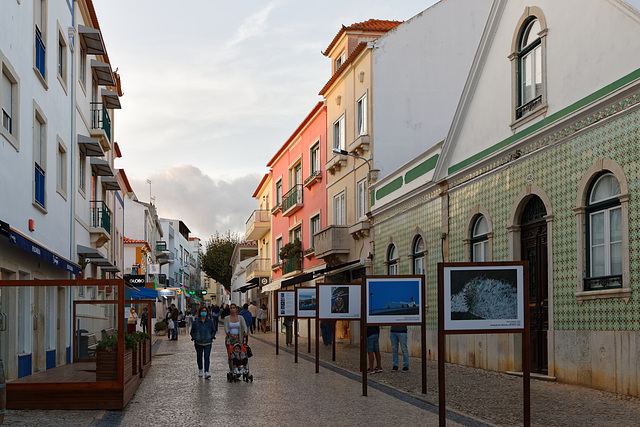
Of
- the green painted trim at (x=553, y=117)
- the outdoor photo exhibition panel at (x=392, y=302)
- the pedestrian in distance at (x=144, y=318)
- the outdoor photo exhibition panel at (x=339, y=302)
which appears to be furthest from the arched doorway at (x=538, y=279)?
the pedestrian in distance at (x=144, y=318)

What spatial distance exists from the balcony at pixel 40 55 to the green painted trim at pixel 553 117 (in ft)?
33.1

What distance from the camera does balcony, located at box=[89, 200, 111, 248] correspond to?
A: 26.7m

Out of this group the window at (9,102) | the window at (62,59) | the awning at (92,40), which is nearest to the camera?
the window at (9,102)

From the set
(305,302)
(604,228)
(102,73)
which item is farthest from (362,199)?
(604,228)

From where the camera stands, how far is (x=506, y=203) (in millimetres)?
17828

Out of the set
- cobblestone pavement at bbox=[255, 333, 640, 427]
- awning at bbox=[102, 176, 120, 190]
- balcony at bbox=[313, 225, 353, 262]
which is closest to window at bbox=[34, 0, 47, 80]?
cobblestone pavement at bbox=[255, 333, 640, 427]

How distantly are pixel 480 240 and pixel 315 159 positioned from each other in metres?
21.4

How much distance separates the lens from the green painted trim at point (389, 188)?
25.9 metres

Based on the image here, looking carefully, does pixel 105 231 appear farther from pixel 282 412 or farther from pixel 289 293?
pixel 282 412

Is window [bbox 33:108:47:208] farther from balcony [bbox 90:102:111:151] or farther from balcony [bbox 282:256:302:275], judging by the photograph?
balcony [bbox 282:256:302:275]

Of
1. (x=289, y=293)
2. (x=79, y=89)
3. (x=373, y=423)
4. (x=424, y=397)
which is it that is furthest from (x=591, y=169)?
(x=79, y=89)

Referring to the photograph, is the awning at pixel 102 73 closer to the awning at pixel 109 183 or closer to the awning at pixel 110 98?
the awning at pixel 110 98

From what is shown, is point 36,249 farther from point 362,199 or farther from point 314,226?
point 314,226

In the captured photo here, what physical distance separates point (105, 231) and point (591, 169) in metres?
17.7
